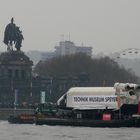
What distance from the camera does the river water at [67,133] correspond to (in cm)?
8288

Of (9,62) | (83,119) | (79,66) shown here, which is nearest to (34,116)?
(83,119)

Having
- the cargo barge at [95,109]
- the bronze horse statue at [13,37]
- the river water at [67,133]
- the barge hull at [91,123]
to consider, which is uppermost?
the bronze horse statue at [13,37]

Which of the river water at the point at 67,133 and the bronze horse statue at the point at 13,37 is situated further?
the bronze horse statue at the point at 13,37

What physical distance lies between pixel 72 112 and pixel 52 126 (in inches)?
234

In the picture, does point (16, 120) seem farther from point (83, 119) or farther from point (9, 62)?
point (9, 62)

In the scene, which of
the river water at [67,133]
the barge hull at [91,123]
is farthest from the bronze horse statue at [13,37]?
the river water at [67,133]

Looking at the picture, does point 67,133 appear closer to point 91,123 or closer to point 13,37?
point 91,123

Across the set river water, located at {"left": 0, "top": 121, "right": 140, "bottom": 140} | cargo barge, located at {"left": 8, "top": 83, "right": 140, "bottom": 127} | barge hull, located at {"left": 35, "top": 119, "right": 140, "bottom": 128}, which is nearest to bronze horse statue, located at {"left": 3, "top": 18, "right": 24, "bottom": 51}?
cargo barge, located at {"left": 8, "top": 83, "right": 140, "bottom": 127}

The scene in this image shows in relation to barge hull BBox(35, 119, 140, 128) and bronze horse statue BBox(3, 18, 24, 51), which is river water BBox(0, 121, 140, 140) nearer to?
barge hull BBox(35, 119, 140, 128)

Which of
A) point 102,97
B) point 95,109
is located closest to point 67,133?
point 95,109

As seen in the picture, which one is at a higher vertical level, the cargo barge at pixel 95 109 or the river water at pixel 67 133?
the cargo barge at pixel 95 109

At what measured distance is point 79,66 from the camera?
613 ft

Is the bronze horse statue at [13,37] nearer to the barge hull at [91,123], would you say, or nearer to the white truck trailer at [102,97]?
the white truck trailer at [102,97]

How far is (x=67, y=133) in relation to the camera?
8900 cm
